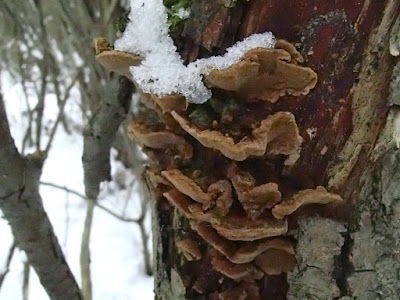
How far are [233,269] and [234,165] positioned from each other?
166 millimetres

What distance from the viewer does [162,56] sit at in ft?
2.56

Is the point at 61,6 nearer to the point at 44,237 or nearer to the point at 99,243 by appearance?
the point at 44,237

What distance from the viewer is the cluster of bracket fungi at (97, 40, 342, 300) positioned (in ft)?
2.24

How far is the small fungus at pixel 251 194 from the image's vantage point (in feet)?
2.33

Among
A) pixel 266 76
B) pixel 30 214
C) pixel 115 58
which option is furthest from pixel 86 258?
pixel 266 76

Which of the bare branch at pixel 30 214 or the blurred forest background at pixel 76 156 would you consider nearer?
the bare branch at pixel 30 214

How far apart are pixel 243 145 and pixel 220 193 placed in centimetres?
10

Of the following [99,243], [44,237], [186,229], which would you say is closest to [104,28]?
[44,237]

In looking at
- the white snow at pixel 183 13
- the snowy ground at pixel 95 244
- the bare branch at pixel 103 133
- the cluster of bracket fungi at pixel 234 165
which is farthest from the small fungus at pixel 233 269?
the snowy ground at pixel 95 244

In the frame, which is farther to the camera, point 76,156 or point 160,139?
point 76,156

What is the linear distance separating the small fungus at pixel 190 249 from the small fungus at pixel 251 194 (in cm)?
13

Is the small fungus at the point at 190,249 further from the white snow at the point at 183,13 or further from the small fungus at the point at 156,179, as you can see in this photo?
the white snow at the point at 183,13

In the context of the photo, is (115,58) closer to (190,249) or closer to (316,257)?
(190,249)

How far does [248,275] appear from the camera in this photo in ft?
2.60
